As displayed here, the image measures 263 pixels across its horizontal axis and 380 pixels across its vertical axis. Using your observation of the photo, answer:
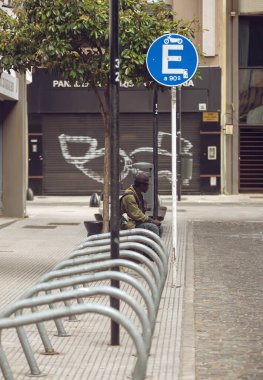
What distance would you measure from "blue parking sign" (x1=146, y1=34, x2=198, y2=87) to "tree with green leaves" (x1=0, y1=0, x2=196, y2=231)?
1.72m

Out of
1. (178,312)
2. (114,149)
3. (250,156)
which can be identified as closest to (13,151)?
(250,156)

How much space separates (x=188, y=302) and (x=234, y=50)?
28040 millimetres

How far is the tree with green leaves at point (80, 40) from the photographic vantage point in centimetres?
1482

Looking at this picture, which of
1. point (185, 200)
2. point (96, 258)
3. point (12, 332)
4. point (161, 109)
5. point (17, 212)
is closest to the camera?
point (96, 258)

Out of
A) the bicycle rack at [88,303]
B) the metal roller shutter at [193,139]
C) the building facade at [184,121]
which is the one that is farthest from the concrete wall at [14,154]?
the bicycle rack at [88,303]

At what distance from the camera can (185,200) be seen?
35219 mm

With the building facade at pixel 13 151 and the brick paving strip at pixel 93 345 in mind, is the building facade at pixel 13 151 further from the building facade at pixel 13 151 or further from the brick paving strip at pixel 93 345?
the brick paving strip at pixel 93 345

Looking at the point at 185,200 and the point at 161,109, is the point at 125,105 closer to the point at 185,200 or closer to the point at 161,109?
the point at 161,109

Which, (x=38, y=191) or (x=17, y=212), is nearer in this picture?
(x=17, y=212)

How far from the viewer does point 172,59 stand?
13062 mm

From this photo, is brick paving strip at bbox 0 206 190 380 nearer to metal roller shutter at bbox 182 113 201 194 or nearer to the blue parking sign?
the blue parking sign

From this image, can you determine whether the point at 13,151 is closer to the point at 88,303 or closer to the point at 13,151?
Result: the point at 13,151

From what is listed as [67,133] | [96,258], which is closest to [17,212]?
[67,133]

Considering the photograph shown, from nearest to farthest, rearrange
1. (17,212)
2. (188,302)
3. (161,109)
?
(188,302) → (17,212) → (161,109)
